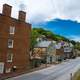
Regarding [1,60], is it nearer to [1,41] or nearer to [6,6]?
[1,41]

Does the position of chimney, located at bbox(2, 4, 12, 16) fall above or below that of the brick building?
above

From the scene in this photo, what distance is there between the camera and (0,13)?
53500mm

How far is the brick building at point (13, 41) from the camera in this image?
181 feet

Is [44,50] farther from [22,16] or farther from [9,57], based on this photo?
[9,57]

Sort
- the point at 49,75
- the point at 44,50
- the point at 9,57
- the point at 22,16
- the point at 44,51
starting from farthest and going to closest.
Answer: the point at 44,50 → the point at 44,51 → the point at 22,16 → the point at 9,57 → the point at 49,75

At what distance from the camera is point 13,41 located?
5897 cm

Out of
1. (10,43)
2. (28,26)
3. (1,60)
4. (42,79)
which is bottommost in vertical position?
(42,79)

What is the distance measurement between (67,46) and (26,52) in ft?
273

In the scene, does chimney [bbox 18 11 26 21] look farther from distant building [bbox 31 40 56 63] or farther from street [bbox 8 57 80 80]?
distant building [bbox 31 40 56 63]

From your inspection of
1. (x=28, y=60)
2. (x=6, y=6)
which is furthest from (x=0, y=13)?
(x=28, y=60)

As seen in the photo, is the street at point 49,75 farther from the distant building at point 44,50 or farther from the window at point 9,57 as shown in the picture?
the distant building at point 44,50

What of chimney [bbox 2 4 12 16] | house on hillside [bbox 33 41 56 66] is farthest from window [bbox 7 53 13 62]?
house on hillside [bbox 33 41 56 66]

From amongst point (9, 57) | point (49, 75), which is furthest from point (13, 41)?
point (49, 75)

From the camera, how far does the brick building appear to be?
55125 millimetres
